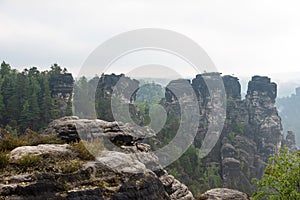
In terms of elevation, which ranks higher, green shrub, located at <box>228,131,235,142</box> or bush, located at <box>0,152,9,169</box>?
bush, located at <box>0,152,9,169</box>

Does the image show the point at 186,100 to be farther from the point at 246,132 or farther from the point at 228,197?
the point at 228,197

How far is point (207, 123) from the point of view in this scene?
103 m

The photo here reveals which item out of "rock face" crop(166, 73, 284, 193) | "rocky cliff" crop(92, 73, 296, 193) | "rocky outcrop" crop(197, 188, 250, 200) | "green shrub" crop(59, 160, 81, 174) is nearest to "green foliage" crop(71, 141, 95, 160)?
"green shrub" crop(59, 160, 81, 174)

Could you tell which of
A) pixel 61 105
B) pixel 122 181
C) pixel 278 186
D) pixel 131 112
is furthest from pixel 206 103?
pixel 122 181

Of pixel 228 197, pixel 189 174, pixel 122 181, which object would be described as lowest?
pixel 189 174

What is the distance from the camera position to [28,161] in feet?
40.9

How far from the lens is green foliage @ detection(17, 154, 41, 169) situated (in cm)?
1242

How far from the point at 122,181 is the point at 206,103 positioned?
96765 mm

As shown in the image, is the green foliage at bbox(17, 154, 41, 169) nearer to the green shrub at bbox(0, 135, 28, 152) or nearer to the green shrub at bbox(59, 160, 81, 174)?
the green shrub at bbox(59, 160, 81, 174)

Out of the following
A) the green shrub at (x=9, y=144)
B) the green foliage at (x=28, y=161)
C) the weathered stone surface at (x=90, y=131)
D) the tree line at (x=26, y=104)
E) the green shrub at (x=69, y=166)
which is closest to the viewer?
the green foliage at (x=28, y=161)

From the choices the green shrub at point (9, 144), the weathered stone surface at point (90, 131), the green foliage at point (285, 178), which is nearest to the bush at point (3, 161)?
the green shrub at point (9, 144)

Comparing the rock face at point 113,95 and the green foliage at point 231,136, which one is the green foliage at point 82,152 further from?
the green foliage at point 231,136

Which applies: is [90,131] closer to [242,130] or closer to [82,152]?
[82,152]

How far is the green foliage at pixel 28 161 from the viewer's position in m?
12.4
